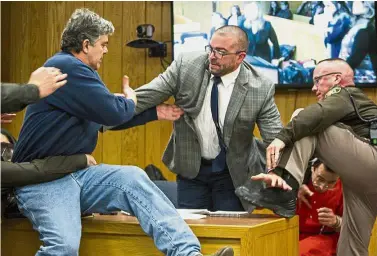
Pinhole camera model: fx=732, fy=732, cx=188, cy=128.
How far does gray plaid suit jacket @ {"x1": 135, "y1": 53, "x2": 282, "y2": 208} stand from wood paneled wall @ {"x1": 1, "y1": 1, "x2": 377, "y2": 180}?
5.50ft

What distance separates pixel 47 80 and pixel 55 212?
20.2 inches

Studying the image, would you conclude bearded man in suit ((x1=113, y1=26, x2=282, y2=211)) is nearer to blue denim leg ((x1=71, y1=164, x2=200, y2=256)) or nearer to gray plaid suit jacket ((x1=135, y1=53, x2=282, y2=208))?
gray plaid suit jacket ((x1=135, y1=53, x2=282, y2=208))

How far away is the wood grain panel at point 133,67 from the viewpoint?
549cm

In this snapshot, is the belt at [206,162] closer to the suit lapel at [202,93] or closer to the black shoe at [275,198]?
the suit lapel at [202,93]

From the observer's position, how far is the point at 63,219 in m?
2.81

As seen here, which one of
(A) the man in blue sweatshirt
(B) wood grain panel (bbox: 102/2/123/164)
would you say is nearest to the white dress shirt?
(A) the man in blue sweatshirt

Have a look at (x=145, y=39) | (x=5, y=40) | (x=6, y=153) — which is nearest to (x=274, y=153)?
(x=6, y=153)

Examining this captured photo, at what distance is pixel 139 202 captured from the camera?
2842 millimetres

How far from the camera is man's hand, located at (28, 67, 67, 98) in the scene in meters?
2.66

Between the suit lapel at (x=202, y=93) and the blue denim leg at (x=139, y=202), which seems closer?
the blue denim leg at (x=139, y=202)

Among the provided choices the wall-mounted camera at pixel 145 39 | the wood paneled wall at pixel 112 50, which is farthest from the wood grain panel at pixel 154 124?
the wall-mounted camera at pixel 145 39

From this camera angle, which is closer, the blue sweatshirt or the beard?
the blue sweatshirt

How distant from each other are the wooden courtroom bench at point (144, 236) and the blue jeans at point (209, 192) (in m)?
0.43

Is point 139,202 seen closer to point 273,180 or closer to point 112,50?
point 273,180
